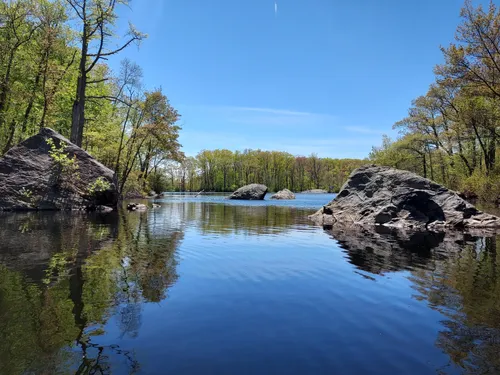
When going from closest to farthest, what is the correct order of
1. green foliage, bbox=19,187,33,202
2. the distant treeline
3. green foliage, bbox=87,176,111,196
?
green foliage, bbox=19,187,33,202
green foliage, bbox=87,176,111,196
the distant treeline

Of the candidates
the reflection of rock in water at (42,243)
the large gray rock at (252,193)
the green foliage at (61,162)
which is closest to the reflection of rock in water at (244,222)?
the reflection of rock in water at (42,243)

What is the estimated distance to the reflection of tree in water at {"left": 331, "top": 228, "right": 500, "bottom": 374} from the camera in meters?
4.05

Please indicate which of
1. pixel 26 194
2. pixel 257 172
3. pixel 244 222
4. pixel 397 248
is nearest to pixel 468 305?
pixel 397 248

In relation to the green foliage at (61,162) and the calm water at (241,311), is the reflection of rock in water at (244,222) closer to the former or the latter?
the calm water at (241,311)

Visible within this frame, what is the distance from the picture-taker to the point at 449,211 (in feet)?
59.4

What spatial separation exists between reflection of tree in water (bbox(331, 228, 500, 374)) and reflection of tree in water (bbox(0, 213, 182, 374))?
3952mm

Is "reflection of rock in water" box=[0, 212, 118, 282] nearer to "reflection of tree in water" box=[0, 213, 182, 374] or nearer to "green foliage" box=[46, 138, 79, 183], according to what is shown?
"reflection of tree in water" box=[0, 213, 182, 374]

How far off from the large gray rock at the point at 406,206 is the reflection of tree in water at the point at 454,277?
3505mm

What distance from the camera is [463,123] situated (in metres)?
33.7

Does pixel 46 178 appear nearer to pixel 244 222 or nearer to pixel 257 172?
pixel 244 222

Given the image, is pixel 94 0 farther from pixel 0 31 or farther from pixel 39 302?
pixel 39 302

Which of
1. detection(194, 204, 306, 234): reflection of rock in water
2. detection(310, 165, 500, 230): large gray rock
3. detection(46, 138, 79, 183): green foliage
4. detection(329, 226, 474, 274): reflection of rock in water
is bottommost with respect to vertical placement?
detection(329, 226, 474, 274): reflection of rock in water

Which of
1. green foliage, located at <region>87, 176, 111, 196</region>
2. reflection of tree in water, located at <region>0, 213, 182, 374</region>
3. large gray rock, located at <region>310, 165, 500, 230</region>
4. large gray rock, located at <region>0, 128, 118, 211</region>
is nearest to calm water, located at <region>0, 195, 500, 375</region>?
reflection of tree in water, located at <region>0, 213, 182, 374</region>

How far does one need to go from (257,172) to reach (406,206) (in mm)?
110743
